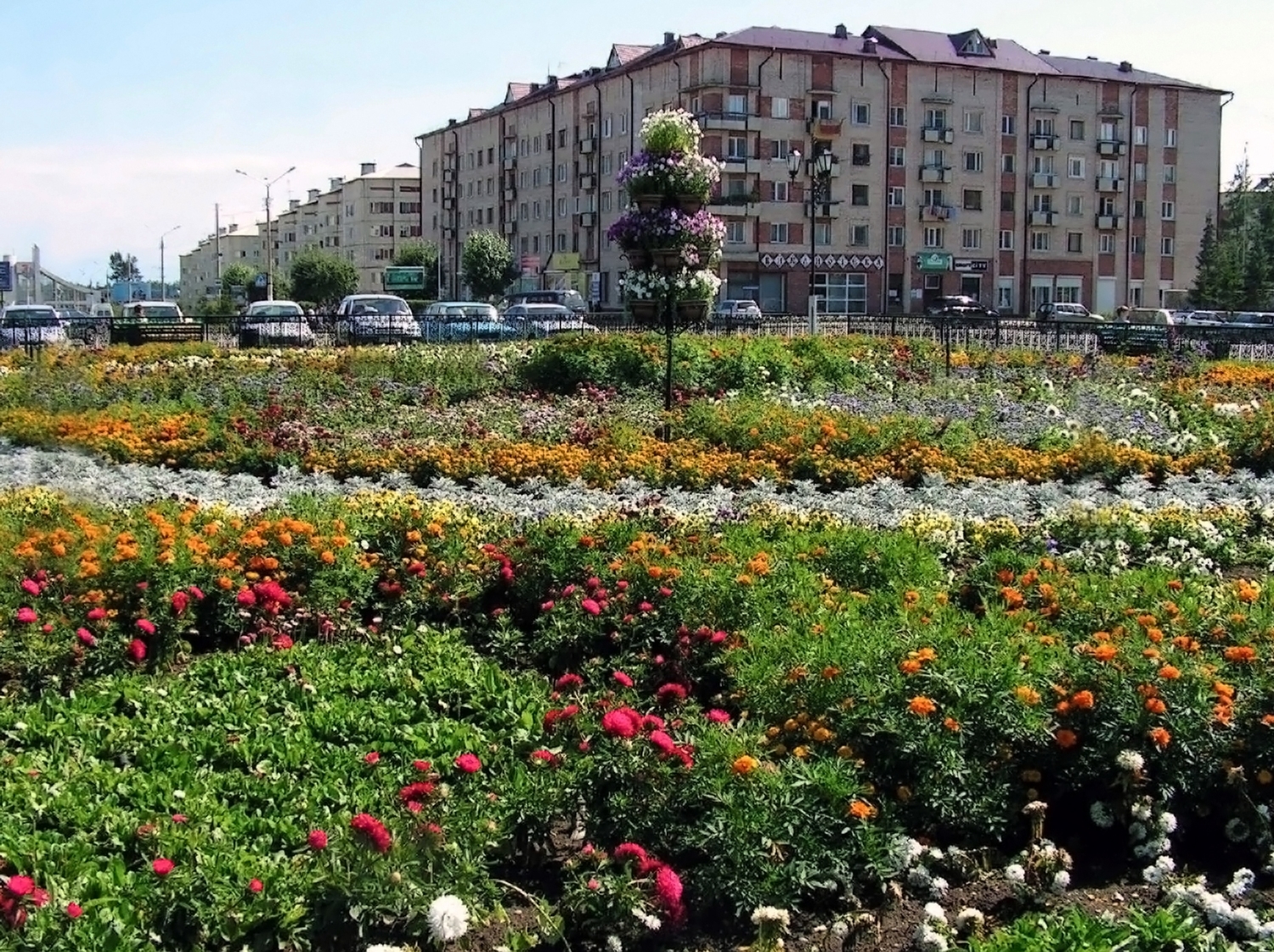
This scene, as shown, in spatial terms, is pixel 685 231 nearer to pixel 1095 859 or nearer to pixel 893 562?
pixel 893 562

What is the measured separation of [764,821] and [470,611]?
2.90 meters

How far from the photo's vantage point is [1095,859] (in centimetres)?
425

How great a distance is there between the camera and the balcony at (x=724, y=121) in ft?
182

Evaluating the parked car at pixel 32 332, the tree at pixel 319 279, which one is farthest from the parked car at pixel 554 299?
the tree at pixel 319 279

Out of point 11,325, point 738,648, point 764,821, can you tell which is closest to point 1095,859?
point 764,821

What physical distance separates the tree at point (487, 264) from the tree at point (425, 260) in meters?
9.53

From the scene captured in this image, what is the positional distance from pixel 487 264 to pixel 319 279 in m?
10.6

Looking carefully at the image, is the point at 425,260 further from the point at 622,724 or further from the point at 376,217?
the point at 622,724

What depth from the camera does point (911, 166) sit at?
59.8m

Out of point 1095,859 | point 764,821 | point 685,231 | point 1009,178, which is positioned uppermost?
point 1009,178

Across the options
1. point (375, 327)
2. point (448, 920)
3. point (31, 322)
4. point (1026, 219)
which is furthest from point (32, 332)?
point (1026, 219)

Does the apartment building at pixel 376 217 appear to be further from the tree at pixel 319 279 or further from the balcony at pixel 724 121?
the balcony at pixel 724 121

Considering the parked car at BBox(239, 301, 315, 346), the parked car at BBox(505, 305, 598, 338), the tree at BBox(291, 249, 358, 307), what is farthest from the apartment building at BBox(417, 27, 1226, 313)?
the parked car at BBox(239, 301, 315, 346)

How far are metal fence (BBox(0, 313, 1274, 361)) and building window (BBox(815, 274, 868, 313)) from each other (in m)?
28.9
